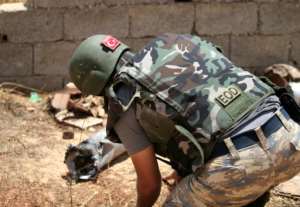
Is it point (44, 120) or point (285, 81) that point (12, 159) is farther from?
point (285, 81)

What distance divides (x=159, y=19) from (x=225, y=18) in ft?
2.06

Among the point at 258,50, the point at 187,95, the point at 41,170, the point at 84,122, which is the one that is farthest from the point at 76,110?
the point at 187,95

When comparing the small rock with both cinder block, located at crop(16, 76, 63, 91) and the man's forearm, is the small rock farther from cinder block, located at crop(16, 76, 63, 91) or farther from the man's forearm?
the man's forearm

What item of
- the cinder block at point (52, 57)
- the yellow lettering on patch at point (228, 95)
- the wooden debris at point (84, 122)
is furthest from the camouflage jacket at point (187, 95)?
the cinder block at point (52, 57)

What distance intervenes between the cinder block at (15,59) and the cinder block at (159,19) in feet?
3.39

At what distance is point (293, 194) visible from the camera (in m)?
4.18

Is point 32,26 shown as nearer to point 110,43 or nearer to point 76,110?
point 76,110

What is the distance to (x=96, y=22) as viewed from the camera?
19.0ft

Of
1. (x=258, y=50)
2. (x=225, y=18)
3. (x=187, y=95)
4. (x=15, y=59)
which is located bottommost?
(x=15, y=59)

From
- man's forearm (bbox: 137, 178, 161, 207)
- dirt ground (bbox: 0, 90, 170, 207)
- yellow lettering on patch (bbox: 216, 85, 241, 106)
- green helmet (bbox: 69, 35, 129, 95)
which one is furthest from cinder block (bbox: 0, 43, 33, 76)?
yellow lettering on patch (bbox: 216, 85, 241, 106)

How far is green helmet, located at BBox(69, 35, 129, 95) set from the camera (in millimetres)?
2906

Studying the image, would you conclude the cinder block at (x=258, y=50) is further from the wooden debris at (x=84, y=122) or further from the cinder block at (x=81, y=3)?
the wooden debris at (x=84, y=122)

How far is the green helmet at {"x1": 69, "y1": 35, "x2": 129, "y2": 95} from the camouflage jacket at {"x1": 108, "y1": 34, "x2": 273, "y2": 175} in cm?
7

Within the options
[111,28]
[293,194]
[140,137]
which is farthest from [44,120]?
[140,137]
